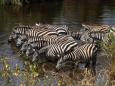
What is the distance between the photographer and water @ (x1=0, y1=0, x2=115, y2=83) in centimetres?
1984

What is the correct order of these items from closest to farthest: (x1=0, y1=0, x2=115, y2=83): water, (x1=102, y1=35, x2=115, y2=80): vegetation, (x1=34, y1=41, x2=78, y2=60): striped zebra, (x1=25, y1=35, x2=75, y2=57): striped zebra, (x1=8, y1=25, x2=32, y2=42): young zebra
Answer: (x1=102, y1=35, x2=115, y2=80): vegetation, (x1=34, y1=41, x2=78, y2=60): striped zebra, (x1=25, y1=35, x2=75, y2=57): striped zebra, (x1=8, y1=25, x2=32, y2=42): young zebra, (x1=0, y1=0, x2=115, y2=83): water

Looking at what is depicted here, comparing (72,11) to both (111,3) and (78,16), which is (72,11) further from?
(111,3)

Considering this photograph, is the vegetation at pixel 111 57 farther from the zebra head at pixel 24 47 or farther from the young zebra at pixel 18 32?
the young zebra at pixel 18 32

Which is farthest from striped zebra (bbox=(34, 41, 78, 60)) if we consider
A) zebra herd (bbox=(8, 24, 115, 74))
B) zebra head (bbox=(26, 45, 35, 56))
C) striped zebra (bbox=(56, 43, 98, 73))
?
zebra head (bbox=(26, 45, 35, 56))

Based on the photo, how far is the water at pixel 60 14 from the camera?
781 inches

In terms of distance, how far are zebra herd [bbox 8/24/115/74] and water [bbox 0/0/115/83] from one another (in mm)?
1013

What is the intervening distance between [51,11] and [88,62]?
1350 centimetres

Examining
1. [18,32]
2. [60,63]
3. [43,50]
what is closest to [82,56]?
[60,63]

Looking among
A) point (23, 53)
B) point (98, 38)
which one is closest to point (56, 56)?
point (23, 53)

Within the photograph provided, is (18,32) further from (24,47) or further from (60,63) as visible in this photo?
(60,63)

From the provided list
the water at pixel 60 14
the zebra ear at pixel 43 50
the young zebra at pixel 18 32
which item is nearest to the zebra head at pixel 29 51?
the zebra ear at pixel 43 50

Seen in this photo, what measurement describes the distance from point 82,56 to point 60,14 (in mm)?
12318

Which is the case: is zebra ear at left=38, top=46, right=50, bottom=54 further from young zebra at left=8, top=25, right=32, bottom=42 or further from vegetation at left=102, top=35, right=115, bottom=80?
vegetation at left=102, top=35, right=115, bottom=80

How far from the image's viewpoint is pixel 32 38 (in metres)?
13.6
